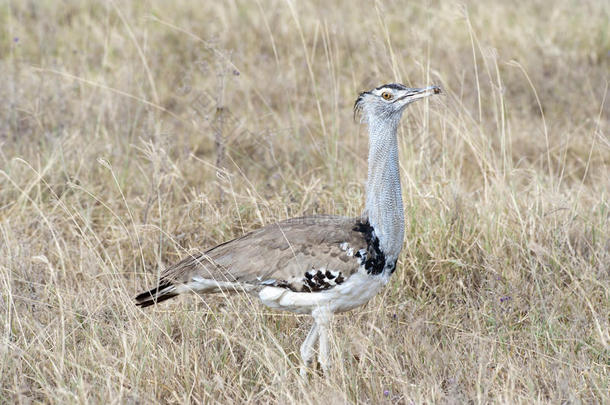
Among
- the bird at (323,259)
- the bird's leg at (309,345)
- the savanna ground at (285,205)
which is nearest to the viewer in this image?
the savanna ground at (285,205)

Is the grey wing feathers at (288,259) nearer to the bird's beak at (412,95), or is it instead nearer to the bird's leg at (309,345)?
the bird's leg at (309,345)

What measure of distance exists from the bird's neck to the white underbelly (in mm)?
129

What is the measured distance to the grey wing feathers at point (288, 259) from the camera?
3.06m

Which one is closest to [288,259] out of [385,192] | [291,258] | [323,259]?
[291,258]

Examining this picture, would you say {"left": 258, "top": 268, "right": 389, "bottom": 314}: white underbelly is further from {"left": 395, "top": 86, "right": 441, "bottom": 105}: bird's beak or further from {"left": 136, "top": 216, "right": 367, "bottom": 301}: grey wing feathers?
{"left": 395, "top": 86, "right": 441, "bottom": 105}: bird's beak

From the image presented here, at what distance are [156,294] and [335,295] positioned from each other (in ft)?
2.07

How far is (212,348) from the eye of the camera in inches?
126

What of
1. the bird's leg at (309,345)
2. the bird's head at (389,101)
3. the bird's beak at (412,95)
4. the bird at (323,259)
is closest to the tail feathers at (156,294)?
the bird at (323,259)

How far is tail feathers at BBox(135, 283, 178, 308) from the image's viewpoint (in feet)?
10.3

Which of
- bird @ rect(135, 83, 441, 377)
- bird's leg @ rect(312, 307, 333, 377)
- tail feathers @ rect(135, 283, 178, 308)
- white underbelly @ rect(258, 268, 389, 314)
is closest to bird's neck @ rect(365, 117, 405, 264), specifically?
bird @ rect(135, 83, 441, 377)

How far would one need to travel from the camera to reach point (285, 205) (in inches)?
163

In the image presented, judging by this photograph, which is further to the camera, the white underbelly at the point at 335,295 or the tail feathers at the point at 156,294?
the tail feathers at the point at 156,294

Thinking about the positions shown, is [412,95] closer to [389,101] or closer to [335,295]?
[389,101]

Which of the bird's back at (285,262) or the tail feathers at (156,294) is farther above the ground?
the bird's back at (285,262)
